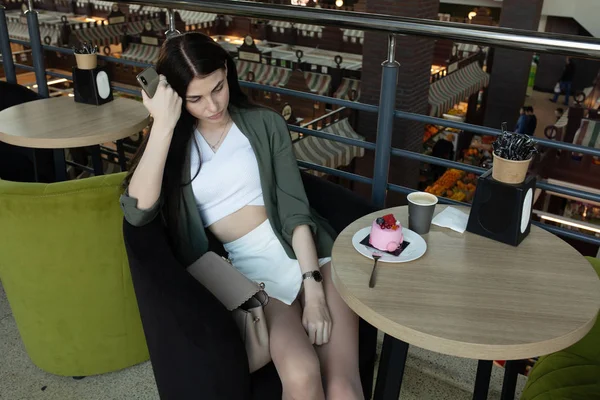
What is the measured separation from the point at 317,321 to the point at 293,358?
0.13 metres

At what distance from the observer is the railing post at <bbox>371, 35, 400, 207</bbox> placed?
A: 5.88ft

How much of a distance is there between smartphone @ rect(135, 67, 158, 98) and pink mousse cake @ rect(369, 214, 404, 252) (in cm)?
70

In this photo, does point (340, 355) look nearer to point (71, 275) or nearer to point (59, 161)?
point (71, 275)

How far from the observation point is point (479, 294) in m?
1.18

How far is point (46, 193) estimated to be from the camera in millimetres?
1598

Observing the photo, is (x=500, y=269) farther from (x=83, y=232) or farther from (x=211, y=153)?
(x=83, y=232)

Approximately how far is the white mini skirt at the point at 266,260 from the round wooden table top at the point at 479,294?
26 cm

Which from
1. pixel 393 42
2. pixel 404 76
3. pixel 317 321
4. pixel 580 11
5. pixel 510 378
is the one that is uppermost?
pixel 393 42

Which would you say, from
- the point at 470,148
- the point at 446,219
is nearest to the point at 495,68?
the point at 470,148

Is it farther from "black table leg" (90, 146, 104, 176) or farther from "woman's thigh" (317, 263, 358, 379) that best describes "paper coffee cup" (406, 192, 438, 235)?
"black table leg" (90, 146, 104, 176)

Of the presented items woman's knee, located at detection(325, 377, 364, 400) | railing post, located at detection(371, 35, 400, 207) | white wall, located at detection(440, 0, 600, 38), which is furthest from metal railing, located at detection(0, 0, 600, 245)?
white wall, located at detection(440, 0, 600, 38)

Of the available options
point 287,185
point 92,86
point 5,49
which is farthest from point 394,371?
point 5,49

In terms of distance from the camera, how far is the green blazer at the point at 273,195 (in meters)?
1.61

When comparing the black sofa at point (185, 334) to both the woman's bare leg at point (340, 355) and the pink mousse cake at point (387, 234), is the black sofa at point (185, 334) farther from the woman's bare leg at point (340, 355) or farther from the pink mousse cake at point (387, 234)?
the pink mousse cake at point (387, 234)
